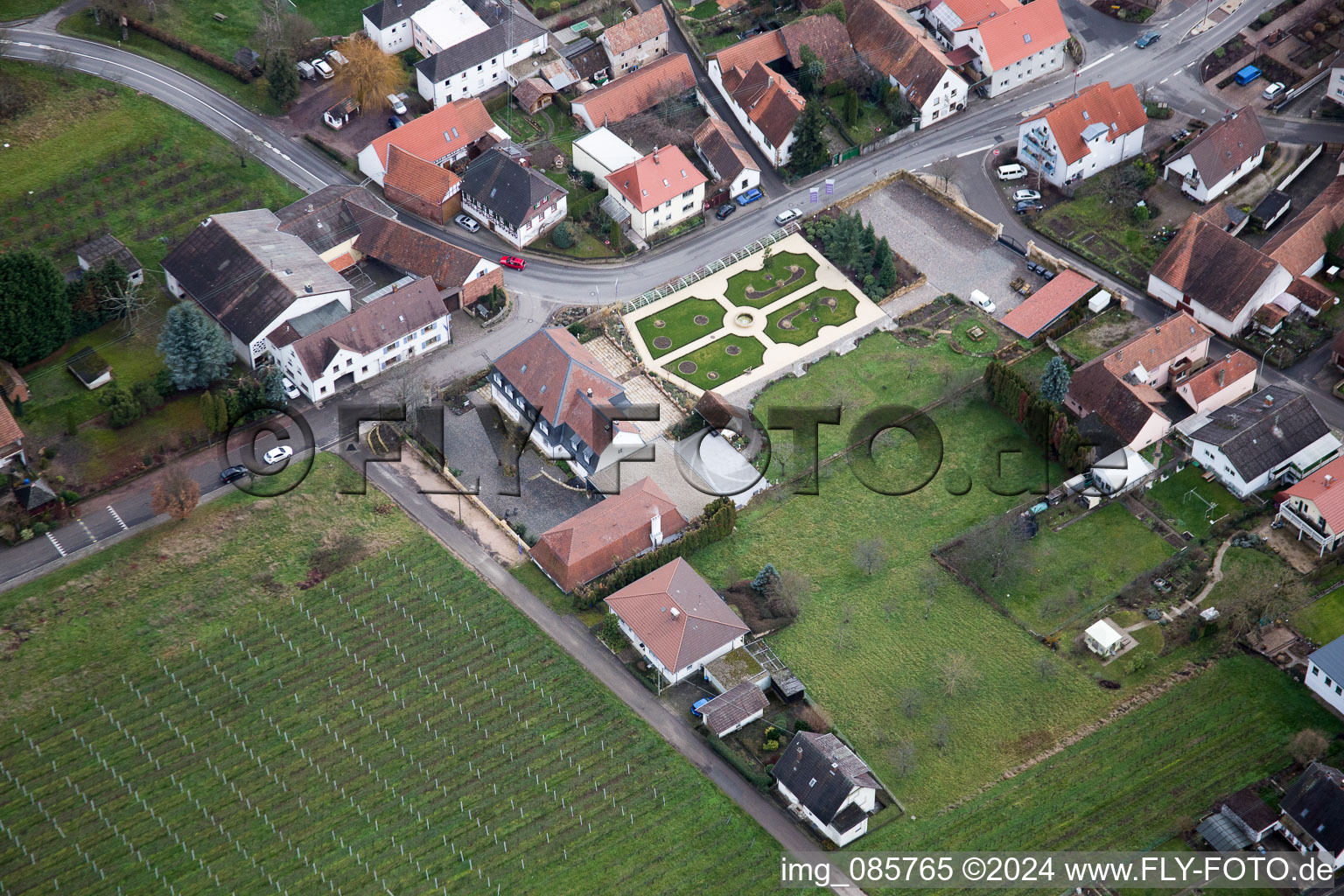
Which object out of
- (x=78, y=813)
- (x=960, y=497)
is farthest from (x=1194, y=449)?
(x=78, y=813)

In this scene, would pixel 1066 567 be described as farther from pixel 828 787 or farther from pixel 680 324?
pixel 680 324

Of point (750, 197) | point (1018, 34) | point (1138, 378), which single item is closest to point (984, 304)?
point (1138, 378)

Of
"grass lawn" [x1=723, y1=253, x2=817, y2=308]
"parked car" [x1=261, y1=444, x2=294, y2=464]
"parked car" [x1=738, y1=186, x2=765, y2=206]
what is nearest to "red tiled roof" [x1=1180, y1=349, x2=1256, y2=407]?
"grass lawn" [x1=723, y1=253, x2=817, y2=308]

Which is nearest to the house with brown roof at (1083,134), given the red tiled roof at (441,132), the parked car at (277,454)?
the red tiled roof at (441,132)

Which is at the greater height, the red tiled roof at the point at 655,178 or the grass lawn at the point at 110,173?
the red tiled roof at the point at 655,178

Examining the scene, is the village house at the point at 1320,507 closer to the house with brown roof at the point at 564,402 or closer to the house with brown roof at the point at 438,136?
the house with brown roof at the point at 564,402

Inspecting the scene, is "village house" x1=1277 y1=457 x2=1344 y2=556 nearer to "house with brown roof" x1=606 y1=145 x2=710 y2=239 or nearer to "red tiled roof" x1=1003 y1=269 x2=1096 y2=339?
"red tiled roof" x1=1003 y1=269 x2=1096 y2=339
